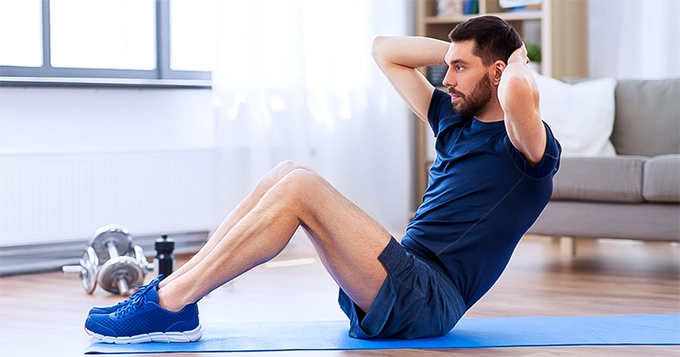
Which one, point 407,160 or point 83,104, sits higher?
point 83,104

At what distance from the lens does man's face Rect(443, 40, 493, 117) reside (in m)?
2.34

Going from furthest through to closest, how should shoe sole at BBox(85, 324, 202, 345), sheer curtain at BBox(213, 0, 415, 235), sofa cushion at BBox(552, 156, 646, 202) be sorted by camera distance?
sheer curtain at BBox(213, 0, 415, 235) < sofa cushion at BBox(552, 156, 646, 202) < shoe sole at BBox(85, 324, 202, 345)

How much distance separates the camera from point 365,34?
5.02 meters

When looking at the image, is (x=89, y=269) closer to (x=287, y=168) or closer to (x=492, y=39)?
(x=287, y=168)

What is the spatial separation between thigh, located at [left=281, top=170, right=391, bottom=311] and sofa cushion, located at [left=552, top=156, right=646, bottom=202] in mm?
1783

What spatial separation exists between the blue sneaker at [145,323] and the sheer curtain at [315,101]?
217 cm

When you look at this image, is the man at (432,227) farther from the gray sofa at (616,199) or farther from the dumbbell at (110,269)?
the gray sofa at (616,199)

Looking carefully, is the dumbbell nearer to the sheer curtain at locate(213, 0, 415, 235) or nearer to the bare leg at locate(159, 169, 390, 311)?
the sheer curtain at locate(213, 0, 415, 235)

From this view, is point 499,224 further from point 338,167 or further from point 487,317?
point 338,167

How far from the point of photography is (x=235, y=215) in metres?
2.40

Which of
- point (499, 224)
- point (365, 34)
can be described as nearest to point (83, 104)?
point (365, 34)

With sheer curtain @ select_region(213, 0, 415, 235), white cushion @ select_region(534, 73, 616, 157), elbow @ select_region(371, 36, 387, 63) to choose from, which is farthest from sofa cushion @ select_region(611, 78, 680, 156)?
elbow @ select_region(371, 36, 387, 63)

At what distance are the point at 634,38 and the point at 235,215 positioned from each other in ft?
11.2

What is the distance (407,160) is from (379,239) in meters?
3.11
